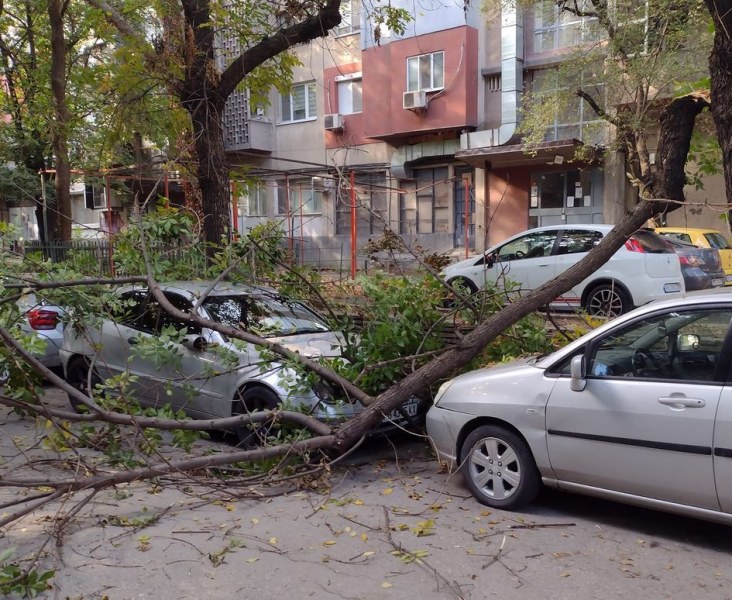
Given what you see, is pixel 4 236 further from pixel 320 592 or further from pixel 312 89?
pixel 312 89

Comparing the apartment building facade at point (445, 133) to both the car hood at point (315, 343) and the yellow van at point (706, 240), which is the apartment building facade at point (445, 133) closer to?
the yellow van at point (706, 240)

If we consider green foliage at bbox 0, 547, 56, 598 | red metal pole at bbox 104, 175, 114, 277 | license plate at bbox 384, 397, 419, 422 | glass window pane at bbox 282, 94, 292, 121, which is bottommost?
green foliage at bbox 0, 547, 56, 598

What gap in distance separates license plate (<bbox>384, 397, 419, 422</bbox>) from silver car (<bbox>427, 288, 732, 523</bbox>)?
1.06 m

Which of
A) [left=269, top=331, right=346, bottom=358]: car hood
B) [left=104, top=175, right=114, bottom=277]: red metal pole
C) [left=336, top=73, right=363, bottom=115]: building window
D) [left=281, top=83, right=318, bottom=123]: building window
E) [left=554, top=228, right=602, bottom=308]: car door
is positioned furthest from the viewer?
[left=281, top=83, right=318, bottom=123]: building window

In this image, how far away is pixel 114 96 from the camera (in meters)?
13.9

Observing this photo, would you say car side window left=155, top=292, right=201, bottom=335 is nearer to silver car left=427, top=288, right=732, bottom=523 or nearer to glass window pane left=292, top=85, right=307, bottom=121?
silver car left=427, top=288, right=732, bottom=523

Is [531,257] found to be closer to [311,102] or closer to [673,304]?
[673,304]

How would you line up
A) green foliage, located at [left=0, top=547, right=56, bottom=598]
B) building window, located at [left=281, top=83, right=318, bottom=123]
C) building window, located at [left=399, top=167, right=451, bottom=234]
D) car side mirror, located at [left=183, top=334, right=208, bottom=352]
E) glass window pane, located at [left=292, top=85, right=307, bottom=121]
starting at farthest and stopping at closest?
glass window pane, located at [left=292, top=85, right=307, bottom=121] → building window, located at [left=281, top=83, right=318, bottom=123] → building window, located at [left=399, top=167, right=451, bottom=234] → car side mirror, located at [left=183, top=334, right=208, bottom=352] → green foliage, located at [left=0, top=547, right=56, bottom=598]

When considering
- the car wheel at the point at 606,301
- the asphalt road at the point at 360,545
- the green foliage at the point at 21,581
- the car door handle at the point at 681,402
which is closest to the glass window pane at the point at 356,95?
the car wheel at the point at 606,301

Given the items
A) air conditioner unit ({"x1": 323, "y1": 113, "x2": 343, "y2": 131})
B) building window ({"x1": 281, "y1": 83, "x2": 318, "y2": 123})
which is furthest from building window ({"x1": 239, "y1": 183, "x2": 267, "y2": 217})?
air conditioner unit ({"x1": 323, "y1": 113, "x2": 343, "y2": 131})

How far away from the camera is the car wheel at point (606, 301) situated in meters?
10.7

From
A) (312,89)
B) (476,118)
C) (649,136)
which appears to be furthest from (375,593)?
(312,89)

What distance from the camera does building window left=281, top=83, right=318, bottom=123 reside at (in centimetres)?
2720

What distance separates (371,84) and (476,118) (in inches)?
162
